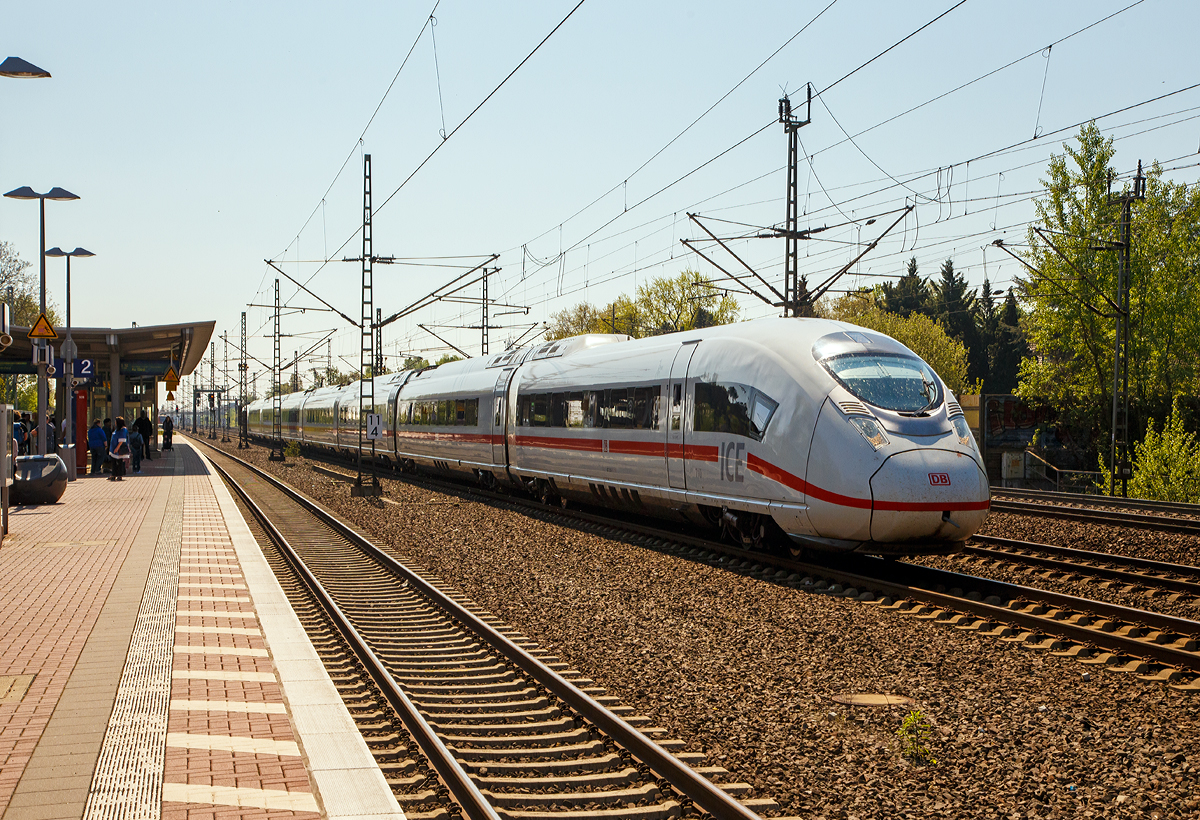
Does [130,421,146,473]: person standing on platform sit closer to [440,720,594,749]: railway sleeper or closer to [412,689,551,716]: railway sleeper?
[412,689,551,716]: railway sleeper

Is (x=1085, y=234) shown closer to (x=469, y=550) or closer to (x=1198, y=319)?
(x=1198, y=319)

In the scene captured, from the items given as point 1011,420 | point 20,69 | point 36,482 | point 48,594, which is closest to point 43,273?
point 36,482

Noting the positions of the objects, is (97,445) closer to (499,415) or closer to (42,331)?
(42,331)

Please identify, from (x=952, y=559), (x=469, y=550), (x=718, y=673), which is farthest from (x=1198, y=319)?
(x=718, y=673)

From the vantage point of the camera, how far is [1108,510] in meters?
19.4

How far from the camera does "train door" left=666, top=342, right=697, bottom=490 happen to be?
565 inches

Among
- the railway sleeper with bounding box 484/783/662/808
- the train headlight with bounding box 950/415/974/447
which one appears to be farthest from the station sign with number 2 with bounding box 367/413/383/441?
the railway sleeper with bounding box 484/783/662/808

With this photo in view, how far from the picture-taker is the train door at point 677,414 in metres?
14.4

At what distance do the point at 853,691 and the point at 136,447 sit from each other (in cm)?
3153

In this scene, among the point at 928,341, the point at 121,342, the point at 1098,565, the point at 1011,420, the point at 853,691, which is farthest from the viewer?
the point at 928,341

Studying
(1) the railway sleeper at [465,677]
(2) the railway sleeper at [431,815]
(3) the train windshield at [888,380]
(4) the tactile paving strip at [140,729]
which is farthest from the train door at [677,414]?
(2) the railway sleeper at [431,815]

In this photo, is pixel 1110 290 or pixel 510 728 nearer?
pixel 510 728

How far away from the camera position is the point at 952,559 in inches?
511

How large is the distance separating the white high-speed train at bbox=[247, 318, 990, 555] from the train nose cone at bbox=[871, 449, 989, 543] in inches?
0.6
